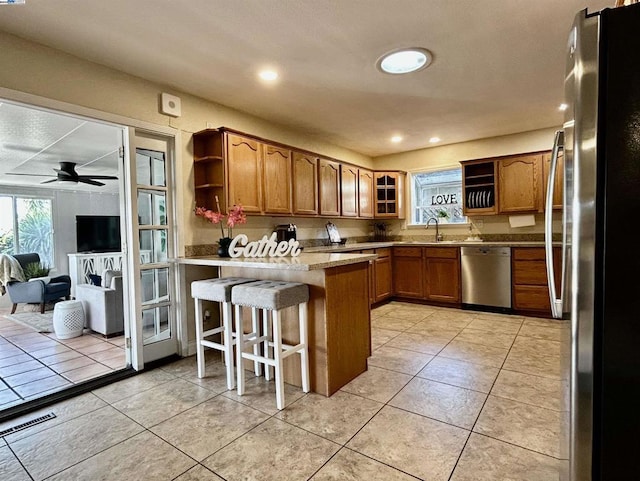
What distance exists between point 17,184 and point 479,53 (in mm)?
8421

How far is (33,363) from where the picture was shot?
3215mm

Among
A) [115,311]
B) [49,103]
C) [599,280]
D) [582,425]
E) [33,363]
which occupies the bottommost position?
[33,363]

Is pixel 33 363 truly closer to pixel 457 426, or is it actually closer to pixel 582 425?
pixel 457 426

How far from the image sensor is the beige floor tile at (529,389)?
222cm

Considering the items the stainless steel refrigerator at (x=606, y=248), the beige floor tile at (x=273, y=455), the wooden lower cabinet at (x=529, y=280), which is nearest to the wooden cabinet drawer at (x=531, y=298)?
the wooden lower cabinet at (x=529, y=280)

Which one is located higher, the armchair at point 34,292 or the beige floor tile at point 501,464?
the armchair at point 34,292

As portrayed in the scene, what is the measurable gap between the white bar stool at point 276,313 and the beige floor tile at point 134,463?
659 millimetres

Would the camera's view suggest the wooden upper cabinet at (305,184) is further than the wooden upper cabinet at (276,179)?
Yes

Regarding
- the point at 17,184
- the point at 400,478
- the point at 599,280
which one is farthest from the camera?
the point at 17,184

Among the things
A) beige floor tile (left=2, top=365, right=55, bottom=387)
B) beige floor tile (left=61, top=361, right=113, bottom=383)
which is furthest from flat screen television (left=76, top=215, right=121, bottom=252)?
beige floor tile (left=61, top=361, right=113, bottom=383)

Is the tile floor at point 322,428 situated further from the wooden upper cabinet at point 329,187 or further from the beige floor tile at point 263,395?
the wooden upper cabinet at point 329,187

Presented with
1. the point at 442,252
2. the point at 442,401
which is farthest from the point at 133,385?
the point at 442,252

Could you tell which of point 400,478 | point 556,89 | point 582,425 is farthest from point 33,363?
point 556,89

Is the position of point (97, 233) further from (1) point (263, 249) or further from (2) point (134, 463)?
(2) point (134, 463)
